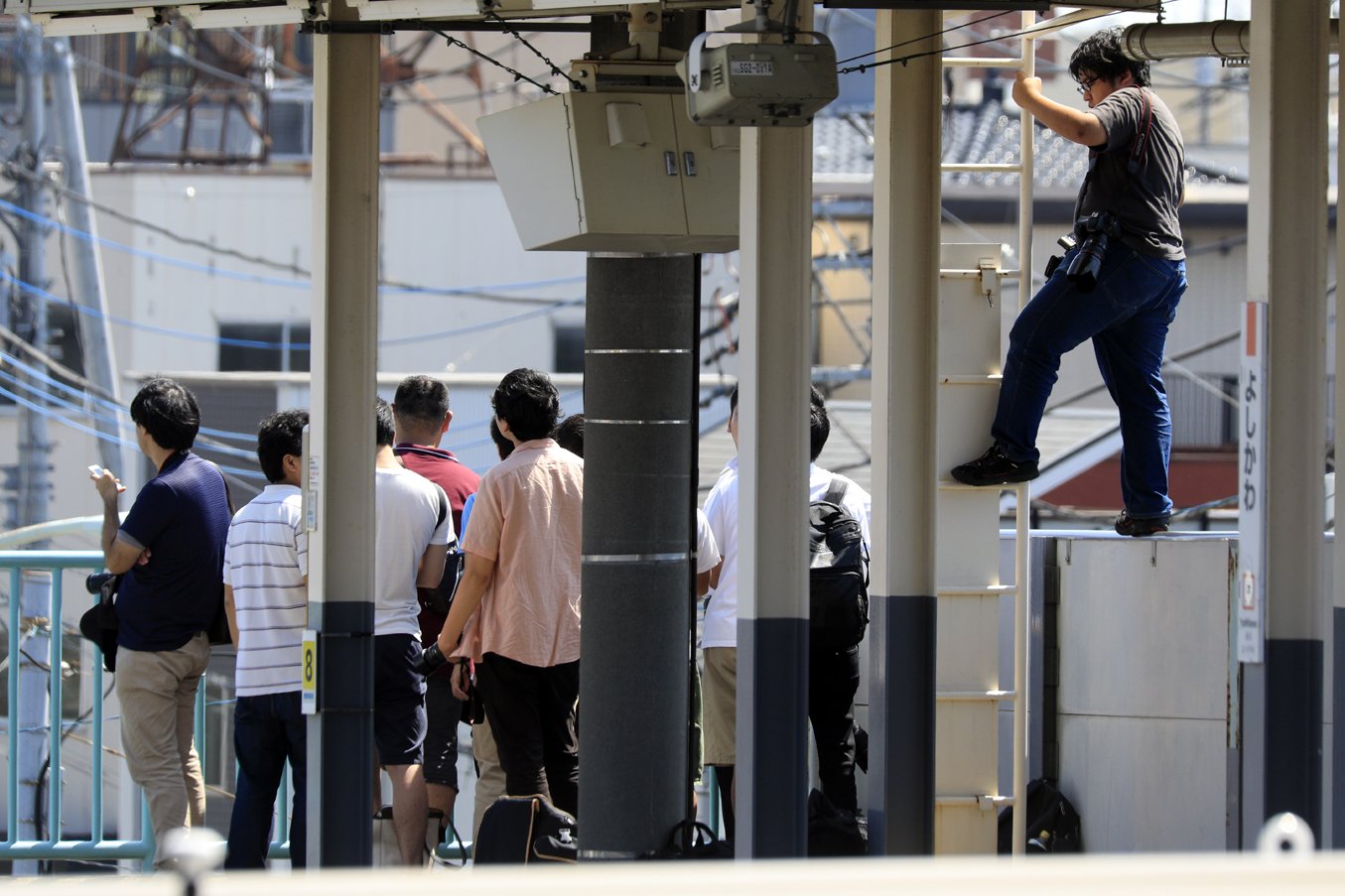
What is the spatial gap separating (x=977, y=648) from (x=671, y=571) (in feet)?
4.60

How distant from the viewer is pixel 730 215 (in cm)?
579

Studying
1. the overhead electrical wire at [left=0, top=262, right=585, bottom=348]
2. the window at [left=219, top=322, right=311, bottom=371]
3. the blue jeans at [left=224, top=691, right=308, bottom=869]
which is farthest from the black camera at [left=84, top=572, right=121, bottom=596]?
the window at [left=219, top=322, right=311, bottom=371]

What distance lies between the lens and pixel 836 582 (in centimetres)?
661

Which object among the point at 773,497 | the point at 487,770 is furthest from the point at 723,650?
the point at 773,497

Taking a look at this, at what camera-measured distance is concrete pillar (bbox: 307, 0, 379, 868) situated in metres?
5.81

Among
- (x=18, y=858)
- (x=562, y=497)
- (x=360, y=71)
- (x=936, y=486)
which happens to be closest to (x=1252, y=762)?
(x=936, y=486)

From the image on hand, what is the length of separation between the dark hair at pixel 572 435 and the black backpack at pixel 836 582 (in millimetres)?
1000

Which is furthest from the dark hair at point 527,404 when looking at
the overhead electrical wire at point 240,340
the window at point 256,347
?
the window at point 256,347

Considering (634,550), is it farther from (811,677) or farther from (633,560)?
(811,677)

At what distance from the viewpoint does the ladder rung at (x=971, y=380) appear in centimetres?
661

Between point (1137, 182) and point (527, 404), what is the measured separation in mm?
2244

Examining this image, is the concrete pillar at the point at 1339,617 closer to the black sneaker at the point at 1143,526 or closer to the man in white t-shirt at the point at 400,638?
the black sneaker at the point at 1143,526

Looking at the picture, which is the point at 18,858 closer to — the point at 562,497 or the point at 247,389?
the point at 562,497

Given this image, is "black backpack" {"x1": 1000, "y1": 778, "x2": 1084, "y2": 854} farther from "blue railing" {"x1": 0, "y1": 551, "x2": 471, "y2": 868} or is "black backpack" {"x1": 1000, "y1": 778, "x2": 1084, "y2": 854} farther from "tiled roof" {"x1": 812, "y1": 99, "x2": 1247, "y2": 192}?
"tiled roof" {"x1": 812, "y1": 99, "x2": 1247, "y2": 192}
